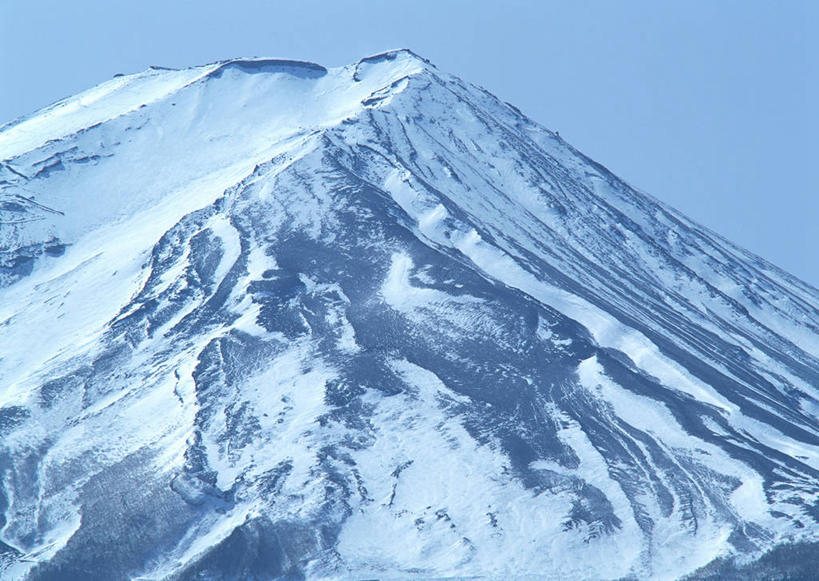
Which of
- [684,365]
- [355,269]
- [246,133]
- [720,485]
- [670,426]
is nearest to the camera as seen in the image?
[720,485]

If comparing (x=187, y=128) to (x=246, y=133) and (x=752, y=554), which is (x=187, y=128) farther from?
(x=752, y=554)

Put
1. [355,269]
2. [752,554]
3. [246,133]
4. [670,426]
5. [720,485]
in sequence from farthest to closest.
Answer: [246,133]
[355,269]
[670,426]
[720,485]
[752,554]

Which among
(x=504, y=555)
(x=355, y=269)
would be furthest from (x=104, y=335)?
(x=504, y=555)

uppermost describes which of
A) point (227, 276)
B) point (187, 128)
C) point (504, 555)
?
point (187, 128)

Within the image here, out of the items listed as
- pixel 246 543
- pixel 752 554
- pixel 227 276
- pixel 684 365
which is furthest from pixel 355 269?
pixel 752 554

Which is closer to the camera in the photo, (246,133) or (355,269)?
(355,269)

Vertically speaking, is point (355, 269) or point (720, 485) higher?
point (355, 269)
